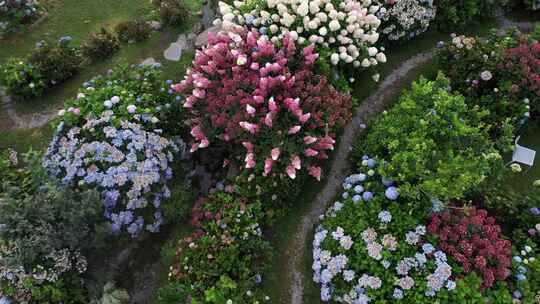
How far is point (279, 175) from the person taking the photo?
7.27m

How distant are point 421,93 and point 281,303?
4.42 m

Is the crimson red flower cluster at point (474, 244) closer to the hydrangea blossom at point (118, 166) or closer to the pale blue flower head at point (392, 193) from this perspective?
the pale blue flower head at point (392, 193)

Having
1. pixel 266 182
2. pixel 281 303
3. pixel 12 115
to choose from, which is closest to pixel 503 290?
pixel 281 303

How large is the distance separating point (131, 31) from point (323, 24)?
474 centimetres

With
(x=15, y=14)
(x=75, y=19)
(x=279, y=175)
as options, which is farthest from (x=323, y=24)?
(x=15, y=14)

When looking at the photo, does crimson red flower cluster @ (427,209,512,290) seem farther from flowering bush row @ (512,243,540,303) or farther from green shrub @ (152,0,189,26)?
green shrub @ (152,0,189,26)

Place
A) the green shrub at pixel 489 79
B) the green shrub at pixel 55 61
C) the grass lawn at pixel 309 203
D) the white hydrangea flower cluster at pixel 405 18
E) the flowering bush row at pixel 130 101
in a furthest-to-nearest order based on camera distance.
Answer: the white hydrangea flower cluster at pixel 405 18 → the green shrub at pixel 55 61 → the green shrub at pixel 489 79 → the flowering bush row at pixel 130 101 → the grass lawn at pixel 309 203

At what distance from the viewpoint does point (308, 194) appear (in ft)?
25.9

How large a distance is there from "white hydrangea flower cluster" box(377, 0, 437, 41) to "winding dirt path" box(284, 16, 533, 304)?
0.66m

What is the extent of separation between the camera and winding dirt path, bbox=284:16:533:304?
7141mm

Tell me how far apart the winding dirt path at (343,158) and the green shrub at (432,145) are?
564 mm

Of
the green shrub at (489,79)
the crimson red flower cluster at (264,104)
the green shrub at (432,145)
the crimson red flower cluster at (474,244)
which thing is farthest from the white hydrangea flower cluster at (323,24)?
the crimson red flower cluster at (474,244)

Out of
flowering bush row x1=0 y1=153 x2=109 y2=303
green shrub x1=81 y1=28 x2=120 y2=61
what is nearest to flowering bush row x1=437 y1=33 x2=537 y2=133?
flowering bush row x1=0 y1=153 x2=109 y2=303

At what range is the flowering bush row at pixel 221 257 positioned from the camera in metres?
6.34
